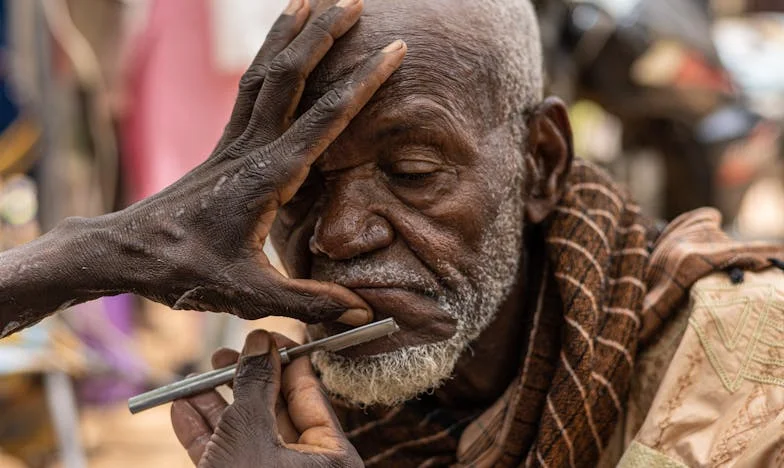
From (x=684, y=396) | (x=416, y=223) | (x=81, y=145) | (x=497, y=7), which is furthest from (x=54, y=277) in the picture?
(x=81, y=145)

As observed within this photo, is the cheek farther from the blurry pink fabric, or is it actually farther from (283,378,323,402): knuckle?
the blurry pink fabric

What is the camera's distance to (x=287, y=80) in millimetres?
1277

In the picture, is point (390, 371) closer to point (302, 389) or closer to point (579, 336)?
point (302, 389)

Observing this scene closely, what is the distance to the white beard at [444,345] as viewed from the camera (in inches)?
54.6

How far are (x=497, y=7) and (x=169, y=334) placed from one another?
17.2 feet

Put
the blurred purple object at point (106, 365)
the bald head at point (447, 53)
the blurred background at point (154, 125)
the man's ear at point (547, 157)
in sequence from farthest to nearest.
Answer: the blurred purple object at point (106, 365) < the blurred background at point (154, 125) < the man's ear at point (547, 157) < the bald head at point (447, 53)

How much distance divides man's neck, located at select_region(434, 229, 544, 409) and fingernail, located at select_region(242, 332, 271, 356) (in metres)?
0.45

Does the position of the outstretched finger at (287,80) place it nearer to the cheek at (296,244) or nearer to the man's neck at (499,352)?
the cheek at (296,244)

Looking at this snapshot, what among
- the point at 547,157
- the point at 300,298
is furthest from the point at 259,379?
the point at 547,157

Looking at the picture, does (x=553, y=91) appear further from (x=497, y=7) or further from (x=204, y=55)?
(x=497, y=7)

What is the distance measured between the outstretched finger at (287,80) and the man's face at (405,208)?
0.25 ft

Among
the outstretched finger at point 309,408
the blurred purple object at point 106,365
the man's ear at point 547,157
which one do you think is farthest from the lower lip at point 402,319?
the blurred purple object at point 106,365

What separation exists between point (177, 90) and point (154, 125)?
190 mm

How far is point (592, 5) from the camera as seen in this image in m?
3.92
